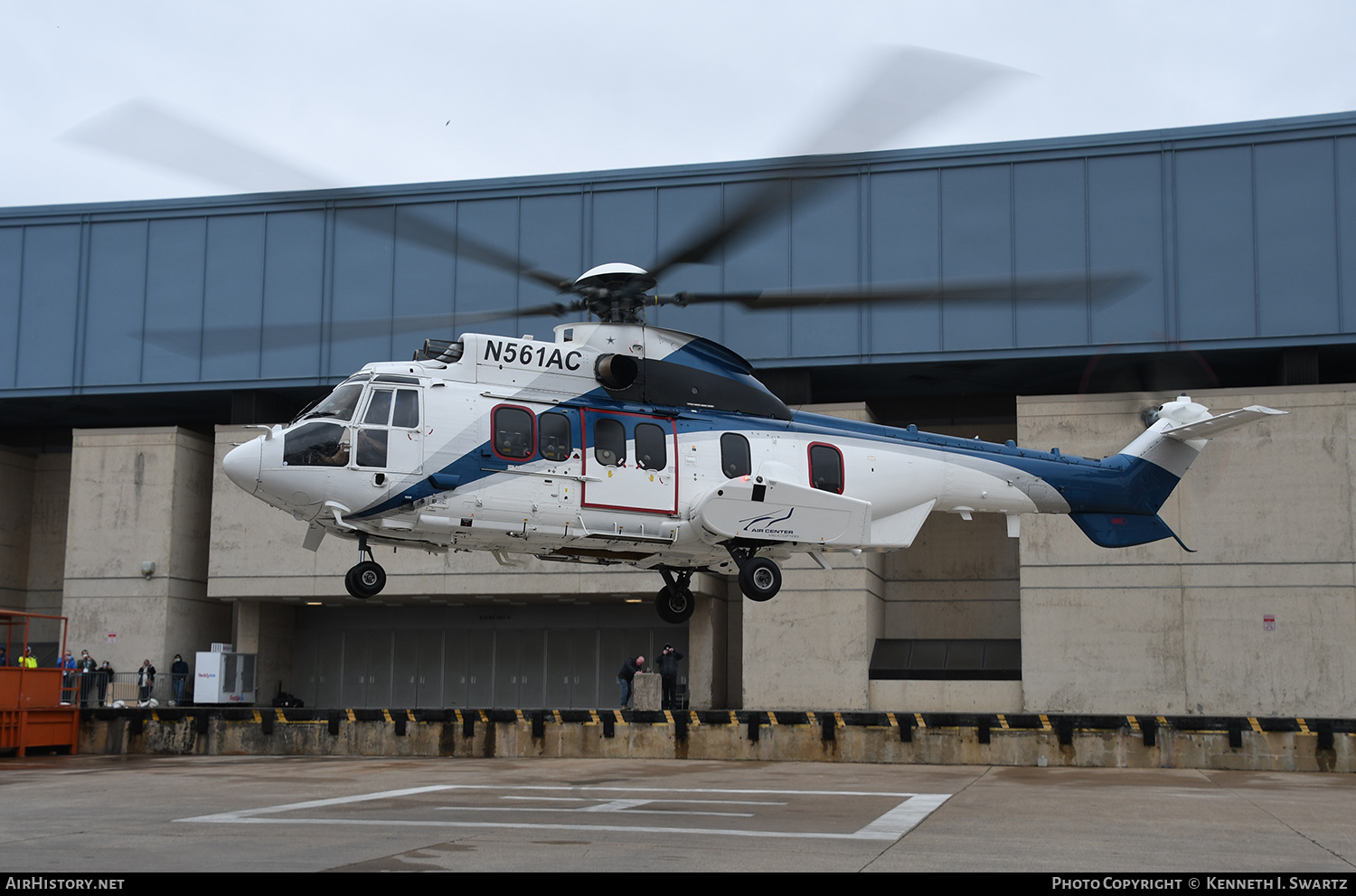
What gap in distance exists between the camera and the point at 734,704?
36.0m

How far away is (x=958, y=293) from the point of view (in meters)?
15.0

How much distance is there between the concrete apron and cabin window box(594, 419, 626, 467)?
29.8ft

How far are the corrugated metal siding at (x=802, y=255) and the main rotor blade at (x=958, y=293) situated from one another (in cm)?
1454

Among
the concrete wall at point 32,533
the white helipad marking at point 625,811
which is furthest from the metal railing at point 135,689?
the white helipad marking at point 625,811

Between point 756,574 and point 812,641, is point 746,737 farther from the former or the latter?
point 812,641

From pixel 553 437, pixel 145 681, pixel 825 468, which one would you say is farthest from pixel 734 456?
pixel 145 681

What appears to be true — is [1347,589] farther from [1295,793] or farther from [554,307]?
[554,307]

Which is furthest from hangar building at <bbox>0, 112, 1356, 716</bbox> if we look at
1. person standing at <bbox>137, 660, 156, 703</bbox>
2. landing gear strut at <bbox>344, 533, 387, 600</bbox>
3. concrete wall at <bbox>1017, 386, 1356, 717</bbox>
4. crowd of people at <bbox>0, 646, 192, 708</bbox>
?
landing gear strut at <bbox>344, 533, 387, 600</bbox>

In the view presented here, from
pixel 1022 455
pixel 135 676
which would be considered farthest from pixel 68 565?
pixel 1022 455

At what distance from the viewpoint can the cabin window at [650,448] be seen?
52.9ft

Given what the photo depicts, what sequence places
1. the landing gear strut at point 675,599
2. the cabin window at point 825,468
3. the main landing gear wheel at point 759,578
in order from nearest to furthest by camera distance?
1. the main landing gear wheel at point 759,578
2. the cabin window at point 825,468
3. the landing gear strut at point 675,599

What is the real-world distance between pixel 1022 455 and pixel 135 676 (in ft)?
87.4

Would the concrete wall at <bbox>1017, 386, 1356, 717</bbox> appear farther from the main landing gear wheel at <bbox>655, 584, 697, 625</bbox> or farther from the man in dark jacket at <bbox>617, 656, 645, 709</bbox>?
the main landing gear wheel at <bbox>655, 584, 697, 625</bbox>

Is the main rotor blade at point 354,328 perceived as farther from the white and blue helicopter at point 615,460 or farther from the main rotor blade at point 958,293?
the main rotor blade at point 958,293
